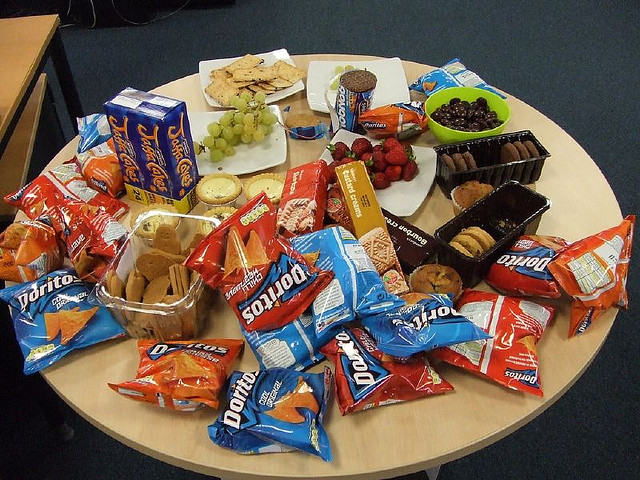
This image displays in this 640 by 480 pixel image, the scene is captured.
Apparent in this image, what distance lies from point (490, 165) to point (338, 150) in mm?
330

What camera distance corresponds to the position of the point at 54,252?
1.11 metres

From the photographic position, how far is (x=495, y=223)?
3.87ft

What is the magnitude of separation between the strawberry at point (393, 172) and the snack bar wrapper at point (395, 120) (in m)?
0.14

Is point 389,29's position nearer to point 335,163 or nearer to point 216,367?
point 335,163

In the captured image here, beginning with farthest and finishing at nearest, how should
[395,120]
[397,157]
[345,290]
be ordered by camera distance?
[395,120] → [397,157] → [345,290]

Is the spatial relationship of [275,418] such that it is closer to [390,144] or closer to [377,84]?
[390,144]

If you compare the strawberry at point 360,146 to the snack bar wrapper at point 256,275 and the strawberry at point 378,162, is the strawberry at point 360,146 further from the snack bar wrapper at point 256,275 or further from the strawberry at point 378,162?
the snack bar wrapper at point 256,275

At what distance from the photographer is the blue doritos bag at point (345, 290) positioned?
0.95m

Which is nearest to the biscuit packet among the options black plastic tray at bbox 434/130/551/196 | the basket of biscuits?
the basket of biscuits

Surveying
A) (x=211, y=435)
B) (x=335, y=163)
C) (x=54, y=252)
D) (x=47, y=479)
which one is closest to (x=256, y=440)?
(x=211, y=435)

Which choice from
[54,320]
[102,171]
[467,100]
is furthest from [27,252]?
[467,100]

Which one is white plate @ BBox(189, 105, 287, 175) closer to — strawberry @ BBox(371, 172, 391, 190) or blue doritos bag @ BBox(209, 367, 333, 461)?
strawberry @ BBox(371, 172, 391, 190)

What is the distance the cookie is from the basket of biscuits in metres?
0.67

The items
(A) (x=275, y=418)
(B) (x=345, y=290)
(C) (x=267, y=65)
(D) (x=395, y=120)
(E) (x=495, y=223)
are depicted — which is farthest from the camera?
(C) (x=267, y=65)
